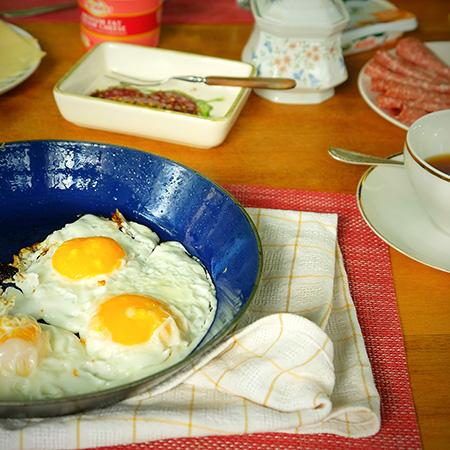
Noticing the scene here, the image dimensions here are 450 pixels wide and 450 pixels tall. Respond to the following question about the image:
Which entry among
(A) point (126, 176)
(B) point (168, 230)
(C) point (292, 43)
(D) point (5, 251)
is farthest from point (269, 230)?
(C) point (292, 43)

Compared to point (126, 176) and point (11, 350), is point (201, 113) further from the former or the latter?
point (11, 350)

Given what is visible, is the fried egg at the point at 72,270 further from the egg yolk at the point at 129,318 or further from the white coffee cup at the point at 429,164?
the white coffee cup at the point at 429,164

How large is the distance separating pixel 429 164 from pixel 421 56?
0.89m

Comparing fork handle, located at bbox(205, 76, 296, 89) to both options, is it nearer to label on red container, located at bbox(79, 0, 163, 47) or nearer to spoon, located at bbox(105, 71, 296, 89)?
spoon, located at bbox(105, 71, 296, 89)

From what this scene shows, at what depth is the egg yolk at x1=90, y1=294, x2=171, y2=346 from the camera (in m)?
0.91

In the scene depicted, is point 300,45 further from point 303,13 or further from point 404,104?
point 404,104

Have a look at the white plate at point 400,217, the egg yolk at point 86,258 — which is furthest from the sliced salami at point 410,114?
the egg yolk at point 86,258

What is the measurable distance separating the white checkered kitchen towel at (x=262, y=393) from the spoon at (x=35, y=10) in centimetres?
168

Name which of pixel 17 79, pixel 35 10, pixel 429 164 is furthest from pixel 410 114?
pixel 35 10

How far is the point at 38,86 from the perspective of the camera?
1.79 m

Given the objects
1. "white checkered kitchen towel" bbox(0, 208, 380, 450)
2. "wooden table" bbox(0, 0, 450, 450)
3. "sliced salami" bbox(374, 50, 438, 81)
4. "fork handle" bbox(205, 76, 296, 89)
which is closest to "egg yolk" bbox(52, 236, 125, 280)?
"white checkered kitchen towel" bbox(0, 208, 380, 450)

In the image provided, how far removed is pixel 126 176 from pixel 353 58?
3.94 feet

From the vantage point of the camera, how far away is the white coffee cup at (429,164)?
1.14 meters

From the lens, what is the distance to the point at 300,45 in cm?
173
